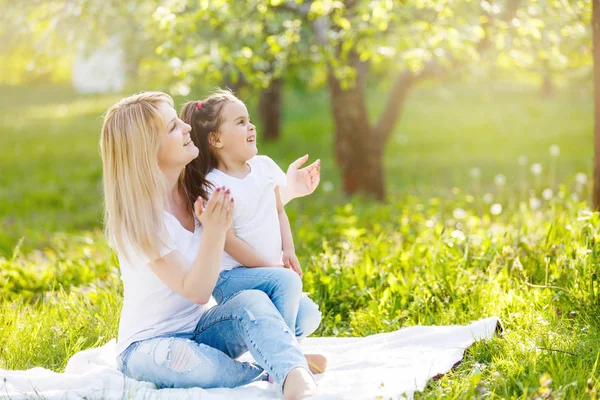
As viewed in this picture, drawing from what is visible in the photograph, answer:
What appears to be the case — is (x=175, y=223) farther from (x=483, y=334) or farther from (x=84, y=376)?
(x=483, y=334)

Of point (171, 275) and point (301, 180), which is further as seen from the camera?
point (301, 180)

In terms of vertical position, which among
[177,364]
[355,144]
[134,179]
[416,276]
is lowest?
[355,144]

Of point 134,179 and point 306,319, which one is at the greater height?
point 134,179

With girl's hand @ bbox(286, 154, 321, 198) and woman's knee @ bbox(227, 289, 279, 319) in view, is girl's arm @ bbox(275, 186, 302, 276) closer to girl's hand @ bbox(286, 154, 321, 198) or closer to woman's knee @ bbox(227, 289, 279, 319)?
girl's hand @ bbox(286, 154, 321, 198)

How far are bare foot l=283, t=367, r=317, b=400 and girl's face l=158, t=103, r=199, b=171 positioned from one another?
96cm

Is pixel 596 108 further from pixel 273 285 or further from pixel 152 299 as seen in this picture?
pixel 152 299

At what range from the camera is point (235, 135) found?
10.7ft

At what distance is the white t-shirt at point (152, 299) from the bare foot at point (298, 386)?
58 centimetres

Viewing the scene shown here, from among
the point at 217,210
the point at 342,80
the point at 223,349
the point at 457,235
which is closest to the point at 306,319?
the point at 223,349

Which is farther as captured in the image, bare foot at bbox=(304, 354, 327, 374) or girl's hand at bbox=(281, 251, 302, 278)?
girl's hand at bbox=(281, 251, 302, 278)

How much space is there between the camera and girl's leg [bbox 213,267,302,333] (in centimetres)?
313

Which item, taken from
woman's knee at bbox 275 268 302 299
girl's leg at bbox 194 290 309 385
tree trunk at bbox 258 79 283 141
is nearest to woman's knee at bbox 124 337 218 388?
girl's leg at bbox 194 290 309 385

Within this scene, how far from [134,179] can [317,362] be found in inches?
43.9

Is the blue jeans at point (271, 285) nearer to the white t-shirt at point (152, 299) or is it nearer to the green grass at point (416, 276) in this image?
the white t-shirt at point (152, 299)
